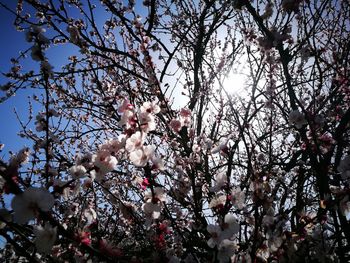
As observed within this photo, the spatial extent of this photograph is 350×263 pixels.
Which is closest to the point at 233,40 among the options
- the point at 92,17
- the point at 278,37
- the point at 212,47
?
the point at 212,47

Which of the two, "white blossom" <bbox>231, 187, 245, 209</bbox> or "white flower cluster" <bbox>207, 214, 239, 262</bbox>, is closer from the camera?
"white flower cluster" <bbox>207, 214, 239, 262</bbox>

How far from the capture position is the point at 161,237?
99.0 inches

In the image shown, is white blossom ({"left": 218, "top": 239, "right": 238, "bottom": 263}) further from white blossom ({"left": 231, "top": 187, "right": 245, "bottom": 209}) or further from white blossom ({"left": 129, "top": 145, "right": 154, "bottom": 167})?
white blossom ({"left": 129, "top": 145, "right": 154, "bottom": 167})

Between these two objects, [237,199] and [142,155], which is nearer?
[142,155]

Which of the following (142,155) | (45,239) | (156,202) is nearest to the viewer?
(45,239)

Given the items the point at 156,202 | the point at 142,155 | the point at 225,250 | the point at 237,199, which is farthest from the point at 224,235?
the point at 142,155

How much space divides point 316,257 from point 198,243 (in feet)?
5.24

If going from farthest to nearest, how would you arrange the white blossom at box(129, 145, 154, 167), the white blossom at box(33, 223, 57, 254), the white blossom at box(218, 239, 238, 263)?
the white blossom at box(218, 239, 238, 263) → the white blossom at box(129, 145, 154, 167) → the white blossom at box(33, 223, 57, 254)

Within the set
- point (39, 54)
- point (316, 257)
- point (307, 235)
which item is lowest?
point (316, 257)

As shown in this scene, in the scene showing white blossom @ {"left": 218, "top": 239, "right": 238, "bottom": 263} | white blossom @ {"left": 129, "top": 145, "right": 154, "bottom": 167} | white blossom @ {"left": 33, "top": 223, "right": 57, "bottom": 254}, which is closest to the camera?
white blossom @ {"left": 33, "top": 223, "right": 57, "bottom": 254}

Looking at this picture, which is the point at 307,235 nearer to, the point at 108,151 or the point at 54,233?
the point at 108,151

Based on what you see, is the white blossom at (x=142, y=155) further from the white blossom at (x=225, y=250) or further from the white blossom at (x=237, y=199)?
the white blossom at (x=225, y=250)

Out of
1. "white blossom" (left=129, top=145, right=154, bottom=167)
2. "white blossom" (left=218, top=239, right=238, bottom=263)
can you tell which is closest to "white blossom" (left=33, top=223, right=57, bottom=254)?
"white blossom" (left=129, top=145, right=154, bottom=167)

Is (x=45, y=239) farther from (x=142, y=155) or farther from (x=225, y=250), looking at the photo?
(x=225, y=250)
